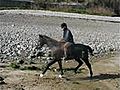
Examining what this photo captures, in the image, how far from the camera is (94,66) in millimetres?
21172

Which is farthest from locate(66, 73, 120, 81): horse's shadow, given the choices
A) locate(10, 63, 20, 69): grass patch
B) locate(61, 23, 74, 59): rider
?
locate(10, 63, 20, 69): grass patch

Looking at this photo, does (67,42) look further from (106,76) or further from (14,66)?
(14,66)

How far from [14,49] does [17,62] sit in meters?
3.60

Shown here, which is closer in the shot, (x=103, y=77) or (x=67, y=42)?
(x=67, y=42)

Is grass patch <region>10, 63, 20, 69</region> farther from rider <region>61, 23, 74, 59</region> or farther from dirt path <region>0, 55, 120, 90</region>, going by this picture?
rider <region>61, 23, 74, 59</region>

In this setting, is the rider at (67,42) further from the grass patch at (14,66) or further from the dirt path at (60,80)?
the grass patch at (14,66)

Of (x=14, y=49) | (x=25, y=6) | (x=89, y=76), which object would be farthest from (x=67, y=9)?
(x=89, y=76)

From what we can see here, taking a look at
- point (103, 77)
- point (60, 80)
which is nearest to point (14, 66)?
point (60, 80)

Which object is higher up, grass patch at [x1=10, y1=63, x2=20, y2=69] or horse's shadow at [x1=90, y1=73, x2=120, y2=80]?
grass patch at [x1=10, y1=63, x2=20, y2=69]

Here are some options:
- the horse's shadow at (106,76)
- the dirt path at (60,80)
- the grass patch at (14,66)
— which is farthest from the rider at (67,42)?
the grass patch at (14,66)

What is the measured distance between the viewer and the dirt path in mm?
15867

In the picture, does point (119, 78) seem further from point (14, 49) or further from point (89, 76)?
point (14, 49)

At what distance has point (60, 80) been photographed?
17.0 m

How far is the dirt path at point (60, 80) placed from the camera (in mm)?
15867
